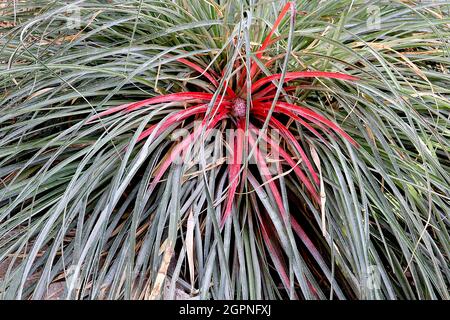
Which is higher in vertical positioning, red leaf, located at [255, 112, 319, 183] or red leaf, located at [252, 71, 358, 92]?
red leaf, located at [252, 71, 358, 92]

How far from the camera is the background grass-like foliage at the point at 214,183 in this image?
4.18 ft

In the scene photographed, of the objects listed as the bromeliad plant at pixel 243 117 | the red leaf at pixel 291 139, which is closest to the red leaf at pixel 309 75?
the bromeliad plant at pixel 243 117

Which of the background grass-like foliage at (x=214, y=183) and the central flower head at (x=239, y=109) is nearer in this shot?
the background grass-like foliage at (x=214, y=183)

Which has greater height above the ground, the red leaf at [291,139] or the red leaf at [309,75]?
the red leaf at [309,75]

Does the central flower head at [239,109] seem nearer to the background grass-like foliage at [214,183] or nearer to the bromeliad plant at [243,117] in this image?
the bromeliad plant at [243,117]

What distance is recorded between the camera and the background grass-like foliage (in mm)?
1275

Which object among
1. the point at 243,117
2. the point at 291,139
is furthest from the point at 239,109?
the point at 291,139

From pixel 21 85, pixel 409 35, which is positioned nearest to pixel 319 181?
pixel 409 35

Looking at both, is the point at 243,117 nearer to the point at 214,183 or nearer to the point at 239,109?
the point at 239,109

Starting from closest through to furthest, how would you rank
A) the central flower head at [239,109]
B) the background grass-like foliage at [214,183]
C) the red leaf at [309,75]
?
the background grass-like foliage at [214,183]
the red leaf at [309,75]
the central flower head at [239,109]

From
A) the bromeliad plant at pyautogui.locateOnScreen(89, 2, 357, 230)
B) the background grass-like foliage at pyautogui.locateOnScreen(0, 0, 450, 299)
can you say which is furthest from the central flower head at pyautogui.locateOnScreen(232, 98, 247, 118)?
the background grass-like foliage at pyautogui.locateOnScreen(0, 0, 450, 299)

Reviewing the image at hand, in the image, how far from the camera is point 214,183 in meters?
1.41

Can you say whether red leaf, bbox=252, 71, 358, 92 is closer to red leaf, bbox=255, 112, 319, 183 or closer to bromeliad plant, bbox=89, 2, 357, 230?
bromeliad plant, bbox=89, 2, 357, 230

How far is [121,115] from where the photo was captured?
1.45 meters
